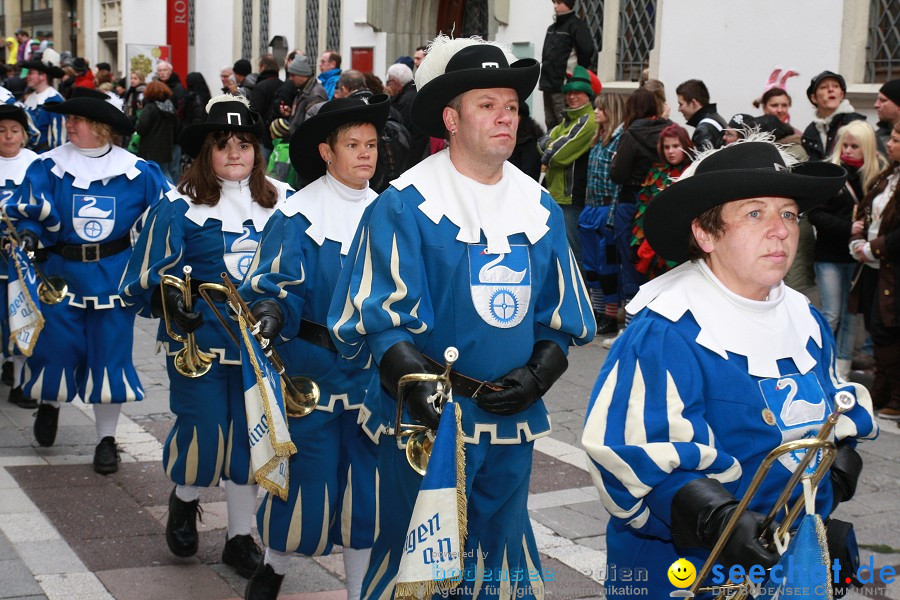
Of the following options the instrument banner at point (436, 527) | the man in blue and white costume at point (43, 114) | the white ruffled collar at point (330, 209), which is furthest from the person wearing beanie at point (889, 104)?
the man in blue and white costume at point (43, 114)

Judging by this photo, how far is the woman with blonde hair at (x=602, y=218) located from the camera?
991cm

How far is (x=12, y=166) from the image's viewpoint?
780 cm

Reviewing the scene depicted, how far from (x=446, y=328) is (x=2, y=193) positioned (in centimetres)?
517

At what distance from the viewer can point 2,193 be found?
25.2ft

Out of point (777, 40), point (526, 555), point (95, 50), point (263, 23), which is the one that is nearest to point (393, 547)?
point (526, 555)

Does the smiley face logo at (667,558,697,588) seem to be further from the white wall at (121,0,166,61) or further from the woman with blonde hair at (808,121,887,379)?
the white wall at (121,0,166,61)

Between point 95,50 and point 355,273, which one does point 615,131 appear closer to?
point 355,273

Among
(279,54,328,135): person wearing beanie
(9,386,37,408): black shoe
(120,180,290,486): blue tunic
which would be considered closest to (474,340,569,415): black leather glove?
(120,180,290,486): blue tunic

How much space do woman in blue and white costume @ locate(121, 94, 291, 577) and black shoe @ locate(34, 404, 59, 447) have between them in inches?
69.5

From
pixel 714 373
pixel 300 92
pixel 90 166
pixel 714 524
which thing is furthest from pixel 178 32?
pixel 714 524

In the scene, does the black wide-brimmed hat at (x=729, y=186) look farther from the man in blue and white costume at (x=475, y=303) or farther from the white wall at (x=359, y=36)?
the white wall at (x=359, y=36)

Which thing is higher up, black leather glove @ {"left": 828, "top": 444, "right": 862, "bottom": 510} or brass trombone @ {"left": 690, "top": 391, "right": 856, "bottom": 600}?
brass trombone @ {"left": 690, "top": 391, "right": 856, "bottom": 600}

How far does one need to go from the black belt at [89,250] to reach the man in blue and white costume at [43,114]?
21.3 ft

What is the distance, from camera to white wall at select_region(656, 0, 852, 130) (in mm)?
9945
